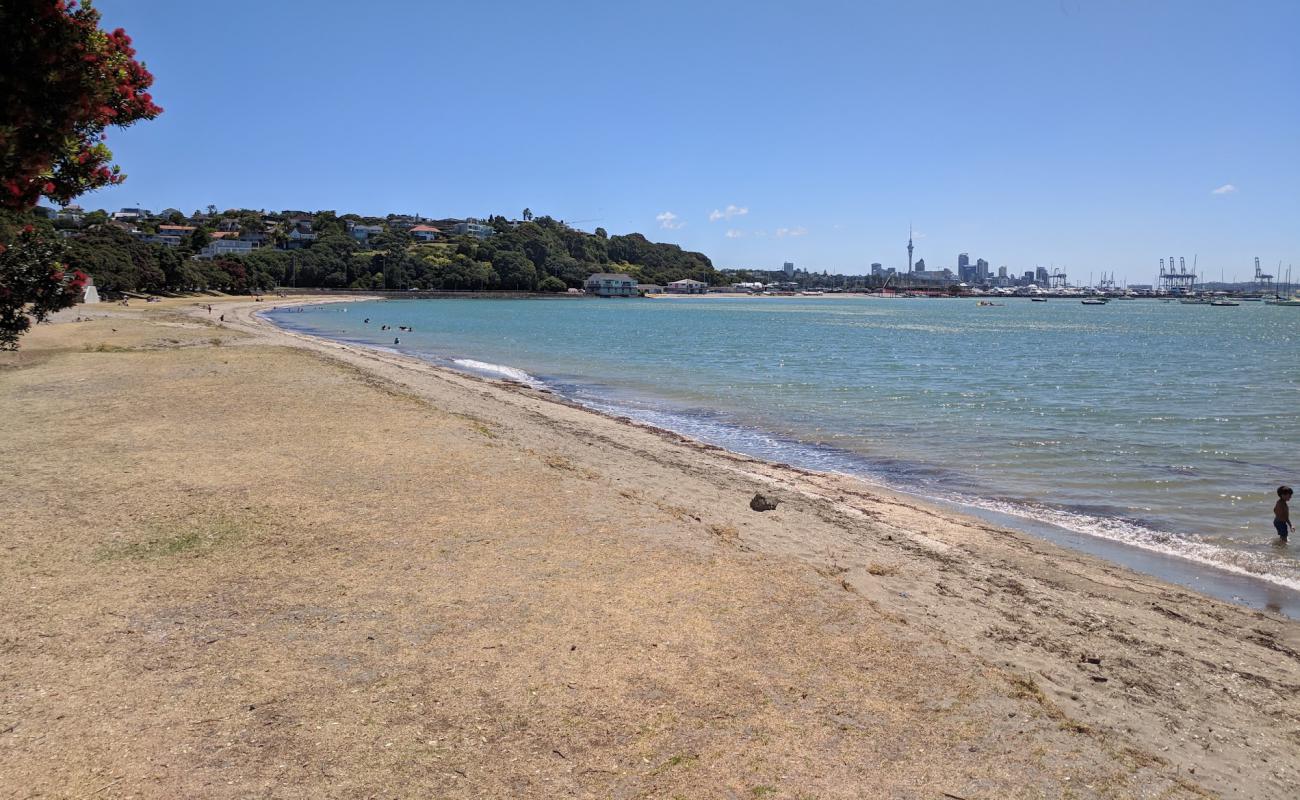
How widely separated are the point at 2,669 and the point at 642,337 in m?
57.0

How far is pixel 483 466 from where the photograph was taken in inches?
463

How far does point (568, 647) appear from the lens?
5.82 meters

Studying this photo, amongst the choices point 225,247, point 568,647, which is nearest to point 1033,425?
point 568,647

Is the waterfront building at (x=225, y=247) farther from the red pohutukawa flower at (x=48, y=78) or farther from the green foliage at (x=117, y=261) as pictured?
the red pohutukawa flower at (x=48, y=78)

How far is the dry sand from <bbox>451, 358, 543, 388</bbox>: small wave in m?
18.9

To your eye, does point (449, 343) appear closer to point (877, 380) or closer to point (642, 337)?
point (642, 337)


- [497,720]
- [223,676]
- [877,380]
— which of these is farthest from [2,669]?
[877,380]

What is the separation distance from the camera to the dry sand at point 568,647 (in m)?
4.39

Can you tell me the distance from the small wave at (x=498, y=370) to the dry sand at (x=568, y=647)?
18.9m

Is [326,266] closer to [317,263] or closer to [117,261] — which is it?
[317,263]

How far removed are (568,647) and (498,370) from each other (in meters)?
29.2

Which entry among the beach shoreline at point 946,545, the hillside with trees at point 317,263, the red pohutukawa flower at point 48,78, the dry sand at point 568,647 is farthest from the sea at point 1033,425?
the hillside with trees at point 317,263

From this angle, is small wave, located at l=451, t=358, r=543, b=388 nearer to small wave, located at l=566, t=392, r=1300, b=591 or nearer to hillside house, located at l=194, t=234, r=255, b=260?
small wave, located at l=566, t=392, r=1300, b=591

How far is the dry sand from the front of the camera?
4.39 meters
